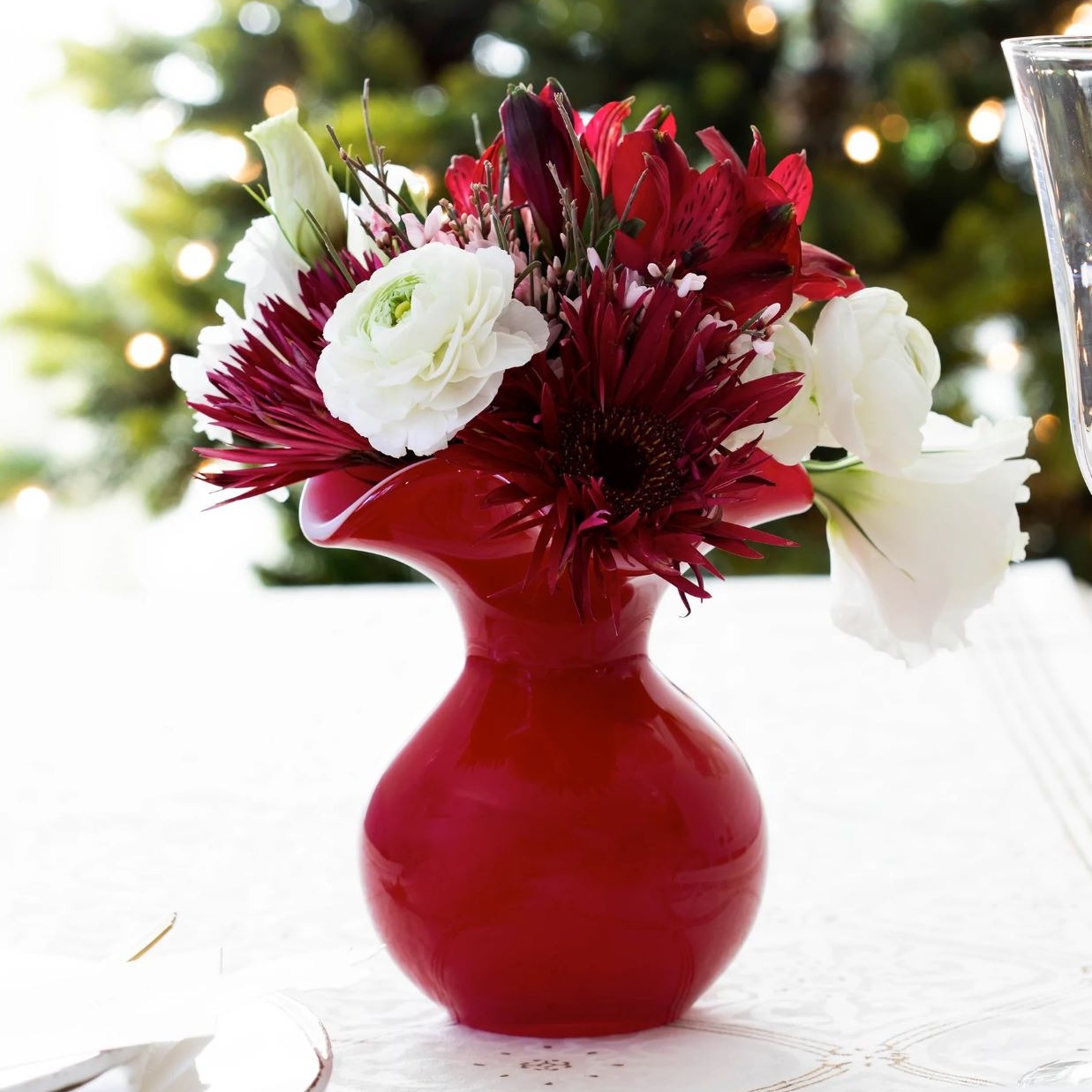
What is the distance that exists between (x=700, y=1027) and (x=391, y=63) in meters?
1.53

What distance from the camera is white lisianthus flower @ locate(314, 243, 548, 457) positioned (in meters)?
0.41

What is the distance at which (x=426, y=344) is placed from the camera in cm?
41

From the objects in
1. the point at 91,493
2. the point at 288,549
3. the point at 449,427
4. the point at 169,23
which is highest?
the point at 169,23

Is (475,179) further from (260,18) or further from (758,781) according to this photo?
(260,18)

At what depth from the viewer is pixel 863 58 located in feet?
6.45

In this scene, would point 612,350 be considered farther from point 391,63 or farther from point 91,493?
point 91,493

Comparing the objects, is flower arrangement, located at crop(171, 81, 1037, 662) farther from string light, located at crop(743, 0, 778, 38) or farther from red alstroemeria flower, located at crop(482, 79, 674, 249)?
string light, located at crop(743, 0, 778, 38)

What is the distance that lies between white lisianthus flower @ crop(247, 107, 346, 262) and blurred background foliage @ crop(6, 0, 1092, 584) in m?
1.17

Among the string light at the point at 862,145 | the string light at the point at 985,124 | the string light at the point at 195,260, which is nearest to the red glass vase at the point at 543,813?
the string light at the point at 195,260

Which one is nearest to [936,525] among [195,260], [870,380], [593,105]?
[870,380]

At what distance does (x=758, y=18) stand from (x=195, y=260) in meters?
0.77

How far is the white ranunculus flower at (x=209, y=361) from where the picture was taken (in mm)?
492

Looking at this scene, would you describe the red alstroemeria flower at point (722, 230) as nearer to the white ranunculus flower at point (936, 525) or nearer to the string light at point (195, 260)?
the white ranunculus flower at point (936, 525)

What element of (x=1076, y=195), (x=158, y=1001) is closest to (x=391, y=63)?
(x=1076, y=195)
